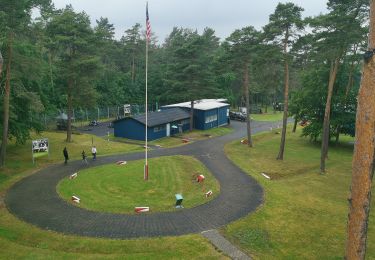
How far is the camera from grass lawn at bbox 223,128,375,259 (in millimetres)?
16344

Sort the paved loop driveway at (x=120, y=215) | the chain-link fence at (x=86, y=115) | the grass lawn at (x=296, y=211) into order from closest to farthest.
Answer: the grass lawn at (x=296, y=211), the paved loop driveway at (x=120, y=215), the chain-link fence at (x=86, y=115)

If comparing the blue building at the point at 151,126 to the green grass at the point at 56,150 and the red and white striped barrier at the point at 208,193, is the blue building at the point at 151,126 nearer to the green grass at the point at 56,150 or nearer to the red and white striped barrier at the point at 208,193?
the green grass at the point at 56,150

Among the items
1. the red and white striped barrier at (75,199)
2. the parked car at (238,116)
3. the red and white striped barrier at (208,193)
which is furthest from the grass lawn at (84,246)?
the parked car at (238,116)

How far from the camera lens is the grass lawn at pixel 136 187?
21.3 meters

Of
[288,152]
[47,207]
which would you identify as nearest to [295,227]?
[47,207]

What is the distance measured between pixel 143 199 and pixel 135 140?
2184 cm

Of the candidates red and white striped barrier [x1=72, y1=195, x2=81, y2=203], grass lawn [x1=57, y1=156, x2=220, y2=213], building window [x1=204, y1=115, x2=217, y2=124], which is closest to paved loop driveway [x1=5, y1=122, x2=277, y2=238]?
red and white striped barrier [x1=72, y1=195, x2=81, y2=203]

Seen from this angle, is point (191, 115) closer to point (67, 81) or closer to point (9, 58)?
point (67, 81)

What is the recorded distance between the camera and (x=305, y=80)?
47.9 m

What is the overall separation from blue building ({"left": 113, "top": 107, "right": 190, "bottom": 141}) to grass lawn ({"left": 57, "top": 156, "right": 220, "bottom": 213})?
1224 cm

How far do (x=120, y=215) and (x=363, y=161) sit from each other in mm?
13695

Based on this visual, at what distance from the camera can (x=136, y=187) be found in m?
24.4

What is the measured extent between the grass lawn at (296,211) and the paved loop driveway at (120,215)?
1.14 meters

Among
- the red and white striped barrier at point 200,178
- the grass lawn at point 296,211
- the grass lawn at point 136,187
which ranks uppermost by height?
the red and white striped barrier at point 200,178
